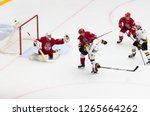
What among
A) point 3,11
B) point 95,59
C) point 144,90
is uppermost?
point 3,11

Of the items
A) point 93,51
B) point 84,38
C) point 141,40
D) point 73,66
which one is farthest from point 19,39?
point 141,40

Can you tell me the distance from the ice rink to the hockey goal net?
20cm

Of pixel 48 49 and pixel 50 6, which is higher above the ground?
pixel 50 6

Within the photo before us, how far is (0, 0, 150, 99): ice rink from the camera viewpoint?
21.8 feet

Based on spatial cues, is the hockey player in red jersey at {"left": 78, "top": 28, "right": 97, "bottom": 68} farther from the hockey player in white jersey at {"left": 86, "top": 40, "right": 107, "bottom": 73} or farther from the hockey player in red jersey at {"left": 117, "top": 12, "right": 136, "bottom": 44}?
the hockey player in red jersey at {"left": 117, "top": 12, "right": 136, "bottom": 44}

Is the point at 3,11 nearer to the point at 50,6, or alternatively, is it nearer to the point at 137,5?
the point at 50,6

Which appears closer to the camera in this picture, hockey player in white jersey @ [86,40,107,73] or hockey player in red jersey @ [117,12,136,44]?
hockey player in white jersey @ [86,40,107,73]

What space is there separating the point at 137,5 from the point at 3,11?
2813 millimetres

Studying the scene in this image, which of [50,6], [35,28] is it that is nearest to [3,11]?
[50,6]

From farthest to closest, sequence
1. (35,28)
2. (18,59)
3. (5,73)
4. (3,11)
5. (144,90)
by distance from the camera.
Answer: (3,11), (35,28), (18,59), (5,73), (144,90)

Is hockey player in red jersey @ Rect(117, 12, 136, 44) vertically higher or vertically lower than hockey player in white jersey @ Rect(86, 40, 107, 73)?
higher

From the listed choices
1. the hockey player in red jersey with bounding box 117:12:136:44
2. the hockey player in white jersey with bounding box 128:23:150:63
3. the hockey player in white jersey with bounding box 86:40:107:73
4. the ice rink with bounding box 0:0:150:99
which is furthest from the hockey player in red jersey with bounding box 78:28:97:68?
the hockey player in red jersey with bounding box 117:12:136:44

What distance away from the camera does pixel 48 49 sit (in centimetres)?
747

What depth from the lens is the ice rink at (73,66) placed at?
6641 millimetres
